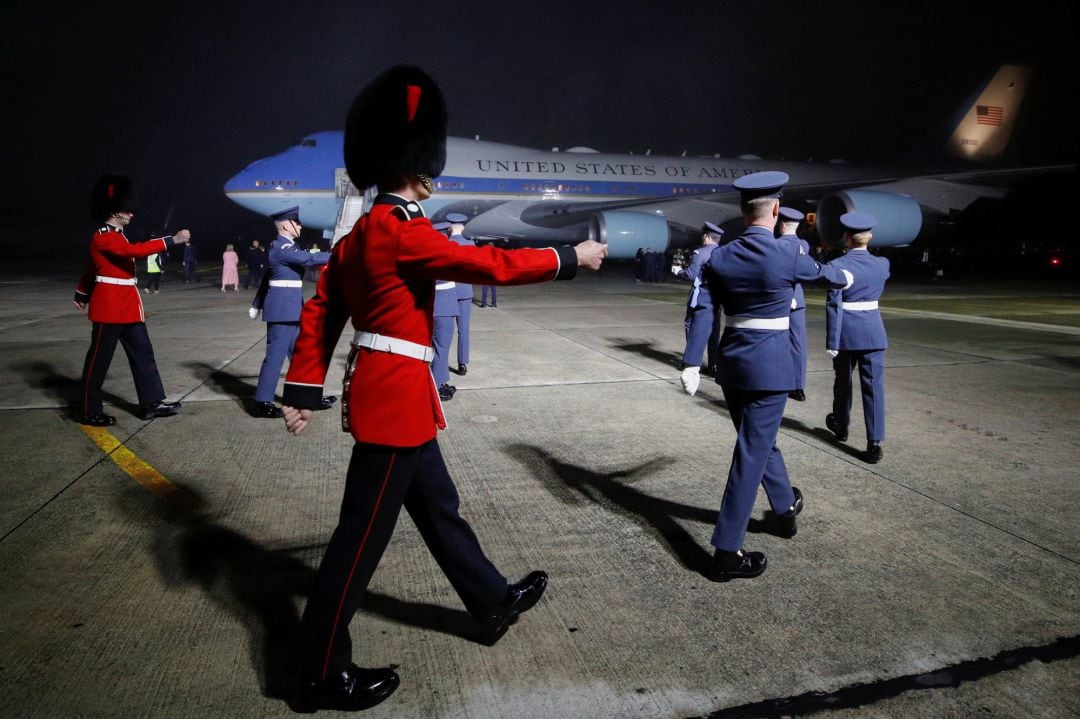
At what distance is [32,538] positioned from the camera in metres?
3.19

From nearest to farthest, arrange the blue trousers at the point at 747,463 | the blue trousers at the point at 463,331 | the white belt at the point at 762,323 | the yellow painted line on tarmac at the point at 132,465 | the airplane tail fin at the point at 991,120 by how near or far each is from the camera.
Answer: the blue trousers at the point at 747,463 < the white belt at the point at 762,323 < the yellow painted line on tarmac at the point at 132,465 < the blue trousers at the point at 463,331 < the airplane tail fin at the point at 991,120

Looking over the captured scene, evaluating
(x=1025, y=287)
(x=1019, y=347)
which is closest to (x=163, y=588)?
(x=1019, y=347)

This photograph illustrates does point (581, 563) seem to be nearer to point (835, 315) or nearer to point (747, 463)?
point (747, 463)

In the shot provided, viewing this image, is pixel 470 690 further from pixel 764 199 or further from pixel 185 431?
pixel 185 431

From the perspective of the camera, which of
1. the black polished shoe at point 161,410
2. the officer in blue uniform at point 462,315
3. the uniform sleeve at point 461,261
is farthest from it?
the officer in blue uniform at point 462,315

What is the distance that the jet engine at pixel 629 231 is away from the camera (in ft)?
64.3

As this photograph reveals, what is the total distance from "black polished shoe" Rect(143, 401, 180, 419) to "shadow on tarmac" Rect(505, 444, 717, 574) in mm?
2999

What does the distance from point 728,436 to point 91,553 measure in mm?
4087

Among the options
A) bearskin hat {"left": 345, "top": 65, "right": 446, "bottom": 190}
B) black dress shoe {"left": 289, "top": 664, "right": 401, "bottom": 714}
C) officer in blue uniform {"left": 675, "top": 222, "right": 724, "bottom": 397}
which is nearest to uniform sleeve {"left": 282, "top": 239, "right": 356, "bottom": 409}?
bearskin hat {"left": 345, "top": 65, "right": 446, "bottom": 190}

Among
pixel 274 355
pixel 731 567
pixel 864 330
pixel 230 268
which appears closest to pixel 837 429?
pixel 864 330

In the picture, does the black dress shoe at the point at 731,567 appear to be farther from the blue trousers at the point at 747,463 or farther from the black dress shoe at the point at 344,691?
the black dress shoe at the point at 344,691

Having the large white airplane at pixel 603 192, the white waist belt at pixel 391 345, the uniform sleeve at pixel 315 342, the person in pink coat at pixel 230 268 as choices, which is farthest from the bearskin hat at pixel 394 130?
the person in pink coat at pixel 230 268

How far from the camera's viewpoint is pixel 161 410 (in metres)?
5.38

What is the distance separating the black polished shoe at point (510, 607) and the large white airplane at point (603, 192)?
16.1 m
